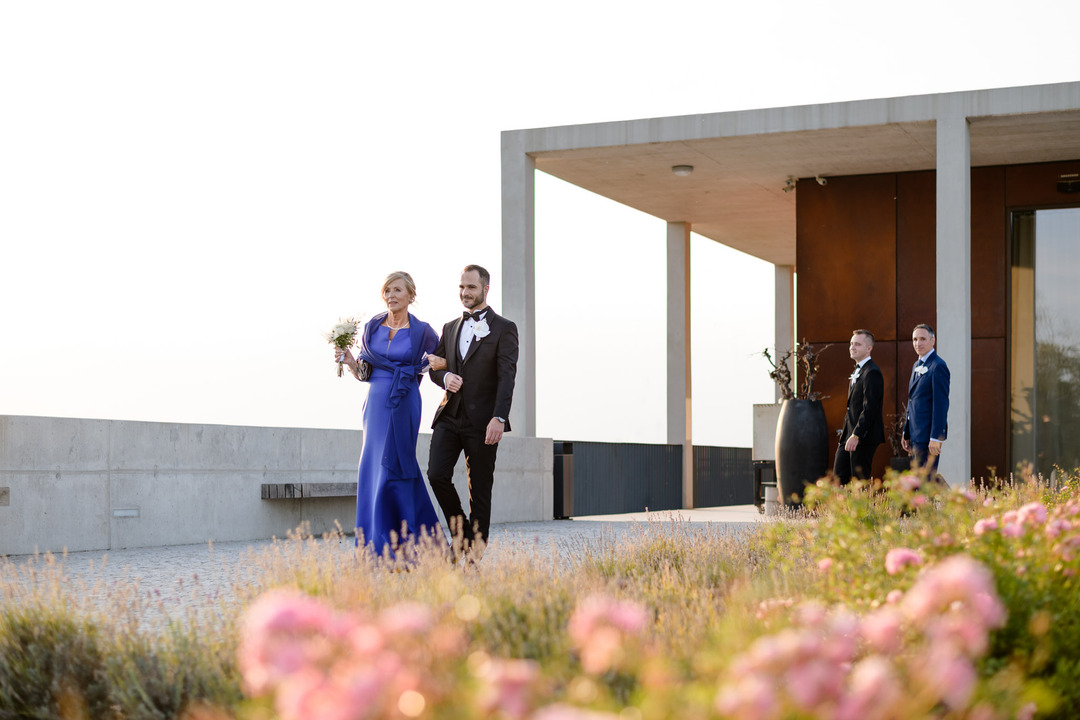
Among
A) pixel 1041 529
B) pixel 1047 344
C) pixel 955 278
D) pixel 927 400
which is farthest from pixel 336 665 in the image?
pixel 1047 344

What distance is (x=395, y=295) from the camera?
782cm

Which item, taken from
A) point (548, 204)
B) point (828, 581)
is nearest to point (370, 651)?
point (828, 581)

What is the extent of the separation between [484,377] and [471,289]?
0.53 metres

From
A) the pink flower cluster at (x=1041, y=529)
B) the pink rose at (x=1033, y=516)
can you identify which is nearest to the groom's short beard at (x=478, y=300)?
the pink flower cluster at (x=1041, y=529)

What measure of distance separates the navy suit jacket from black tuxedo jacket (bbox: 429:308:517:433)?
482cm

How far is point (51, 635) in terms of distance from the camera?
467cm

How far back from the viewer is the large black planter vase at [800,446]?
15227 mm

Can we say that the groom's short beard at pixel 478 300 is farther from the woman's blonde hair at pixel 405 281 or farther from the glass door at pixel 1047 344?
the glass door at pixel 1047 344

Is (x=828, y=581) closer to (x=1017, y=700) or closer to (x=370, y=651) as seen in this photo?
(x=1017, y=700)

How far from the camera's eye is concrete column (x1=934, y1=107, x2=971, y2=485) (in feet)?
45.7

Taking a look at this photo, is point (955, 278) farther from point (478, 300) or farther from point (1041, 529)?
point (1041, 529)

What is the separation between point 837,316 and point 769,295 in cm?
841

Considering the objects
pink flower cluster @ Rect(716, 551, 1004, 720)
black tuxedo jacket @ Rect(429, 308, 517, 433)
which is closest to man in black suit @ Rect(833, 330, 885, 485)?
black tuxedo jacket @ Rect(429, 308, 517, 433)

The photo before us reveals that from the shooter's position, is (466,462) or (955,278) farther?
(955,278)
